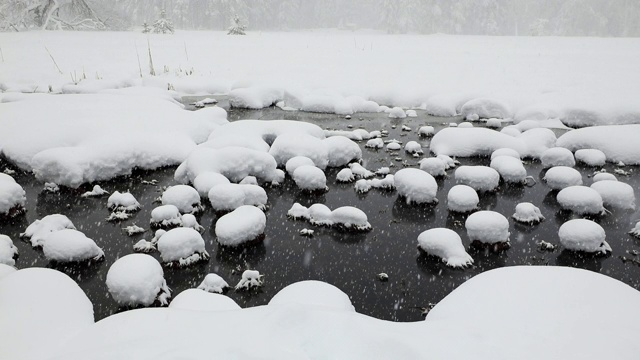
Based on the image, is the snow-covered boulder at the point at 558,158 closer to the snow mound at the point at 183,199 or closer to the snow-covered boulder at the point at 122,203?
the snow mound at the point at 183,199

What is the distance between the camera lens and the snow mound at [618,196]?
155 inches

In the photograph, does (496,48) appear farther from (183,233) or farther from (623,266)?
(183,233)

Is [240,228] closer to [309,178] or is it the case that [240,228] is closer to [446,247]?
[309,178]

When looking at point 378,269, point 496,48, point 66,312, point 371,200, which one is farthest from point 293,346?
point 496,48

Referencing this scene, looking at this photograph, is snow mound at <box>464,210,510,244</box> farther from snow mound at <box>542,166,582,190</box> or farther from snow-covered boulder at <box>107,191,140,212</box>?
snow-covered boulder at <box>107,191,140,212</box>

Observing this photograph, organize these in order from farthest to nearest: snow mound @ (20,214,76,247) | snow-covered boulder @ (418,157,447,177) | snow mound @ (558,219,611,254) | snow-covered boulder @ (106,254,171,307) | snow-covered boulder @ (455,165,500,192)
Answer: snow-covered boulder @ (418,157,447,177), snow-covered boulder @ (455,165,500,192), snow mound @ (20,214,76,247), snow mound @ (558,219,611,254), snow-covered boulder @ (106,254,171,307)

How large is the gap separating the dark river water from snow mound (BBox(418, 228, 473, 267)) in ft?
0.20

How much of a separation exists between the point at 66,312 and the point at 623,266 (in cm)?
388

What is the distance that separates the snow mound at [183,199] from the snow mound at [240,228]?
0.67 m

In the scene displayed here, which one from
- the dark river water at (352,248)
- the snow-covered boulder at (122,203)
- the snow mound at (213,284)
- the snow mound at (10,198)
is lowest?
the dark river water at (352,248)

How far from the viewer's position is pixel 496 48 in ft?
51.9

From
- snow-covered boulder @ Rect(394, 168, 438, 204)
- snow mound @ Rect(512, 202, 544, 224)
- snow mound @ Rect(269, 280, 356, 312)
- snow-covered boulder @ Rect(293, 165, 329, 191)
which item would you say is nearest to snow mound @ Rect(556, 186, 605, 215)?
snow mound @ Rect(512, 202, 544, 224)

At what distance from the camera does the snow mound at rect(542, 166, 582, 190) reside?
4.37 metres

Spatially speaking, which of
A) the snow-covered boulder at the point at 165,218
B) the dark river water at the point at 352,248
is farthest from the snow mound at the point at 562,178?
the snow-covered boulder at the point at 165,218
